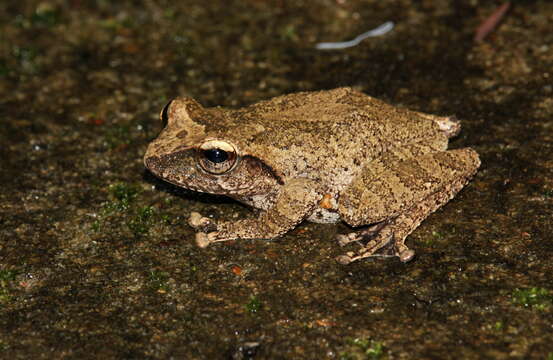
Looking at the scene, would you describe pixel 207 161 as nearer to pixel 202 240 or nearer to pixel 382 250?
pixel 202 240

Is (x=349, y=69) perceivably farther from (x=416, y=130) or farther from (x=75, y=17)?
(x=75, y=17)

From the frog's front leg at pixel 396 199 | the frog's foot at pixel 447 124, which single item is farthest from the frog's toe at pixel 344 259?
the frog's foot at pixel 447 124

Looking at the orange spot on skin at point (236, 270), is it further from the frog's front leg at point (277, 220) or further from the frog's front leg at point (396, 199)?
the frog's front leg at point (396, 199)

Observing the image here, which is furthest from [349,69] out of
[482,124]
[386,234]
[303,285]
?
[303,285]

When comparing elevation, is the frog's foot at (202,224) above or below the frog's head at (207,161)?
below

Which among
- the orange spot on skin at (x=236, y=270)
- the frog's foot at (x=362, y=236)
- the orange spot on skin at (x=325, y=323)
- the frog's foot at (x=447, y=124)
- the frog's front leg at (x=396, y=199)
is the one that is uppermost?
the frog's foot at (x=447, y=124)

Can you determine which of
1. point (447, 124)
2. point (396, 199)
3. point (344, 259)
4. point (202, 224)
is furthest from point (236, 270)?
point (447, 124)

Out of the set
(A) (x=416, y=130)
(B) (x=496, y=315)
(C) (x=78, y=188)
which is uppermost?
(A) (x=416, y=130)

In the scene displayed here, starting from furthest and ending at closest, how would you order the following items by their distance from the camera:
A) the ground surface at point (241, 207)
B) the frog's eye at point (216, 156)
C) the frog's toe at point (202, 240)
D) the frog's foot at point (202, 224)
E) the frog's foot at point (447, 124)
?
the frog's foot at point (447, 124) → the frog's foot at point (202, 224) → the frog's toe at point (202, 240) → the frog's eye at point (216, 156) → the ground surface at point (241, 207)
